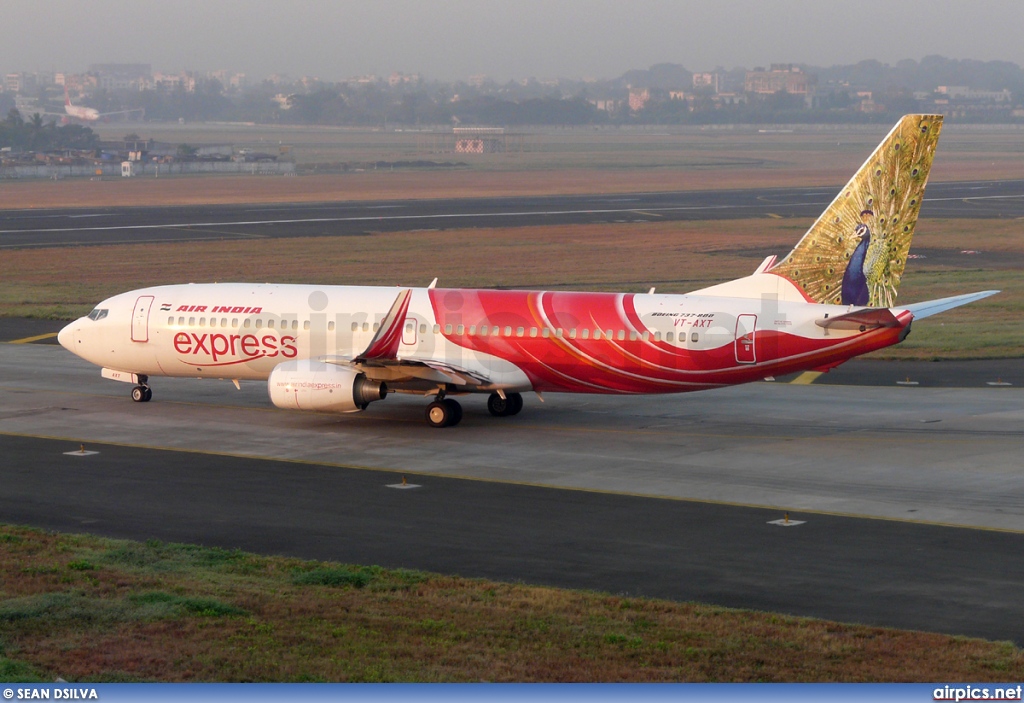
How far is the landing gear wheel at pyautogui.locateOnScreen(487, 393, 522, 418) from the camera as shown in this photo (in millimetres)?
40562

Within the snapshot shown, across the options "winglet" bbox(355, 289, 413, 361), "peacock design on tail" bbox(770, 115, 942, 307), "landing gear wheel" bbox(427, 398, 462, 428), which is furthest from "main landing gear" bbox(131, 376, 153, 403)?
"peacock design on tail" bbox(770, 115, 942, 307)

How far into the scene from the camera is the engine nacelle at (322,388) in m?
37.5

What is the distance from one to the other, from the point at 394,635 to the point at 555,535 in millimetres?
7839

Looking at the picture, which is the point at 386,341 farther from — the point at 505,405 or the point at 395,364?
the point at 505,405

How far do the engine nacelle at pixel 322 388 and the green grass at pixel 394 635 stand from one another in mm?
13737

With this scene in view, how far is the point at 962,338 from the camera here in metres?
53.9

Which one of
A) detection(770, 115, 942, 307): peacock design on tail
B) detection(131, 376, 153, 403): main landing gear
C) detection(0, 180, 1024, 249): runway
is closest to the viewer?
detection(770, 115, 942, 307): peacock design on tail

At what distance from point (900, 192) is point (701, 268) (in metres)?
41.7

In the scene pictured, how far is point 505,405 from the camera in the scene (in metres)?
40.6

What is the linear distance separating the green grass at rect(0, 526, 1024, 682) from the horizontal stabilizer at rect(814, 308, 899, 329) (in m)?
15.7

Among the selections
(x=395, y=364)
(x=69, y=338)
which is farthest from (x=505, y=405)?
(x=69, y=338)

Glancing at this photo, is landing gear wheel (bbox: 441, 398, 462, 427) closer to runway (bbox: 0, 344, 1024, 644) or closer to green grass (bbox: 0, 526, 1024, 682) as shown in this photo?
runway (bbox: 0, 344, 1024, 644)

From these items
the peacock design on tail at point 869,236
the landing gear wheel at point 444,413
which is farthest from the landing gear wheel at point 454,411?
the peacock design on tail at point 869,236

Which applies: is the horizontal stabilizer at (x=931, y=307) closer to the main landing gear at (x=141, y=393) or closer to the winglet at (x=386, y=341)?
the winglet at (x=386, y=341)
